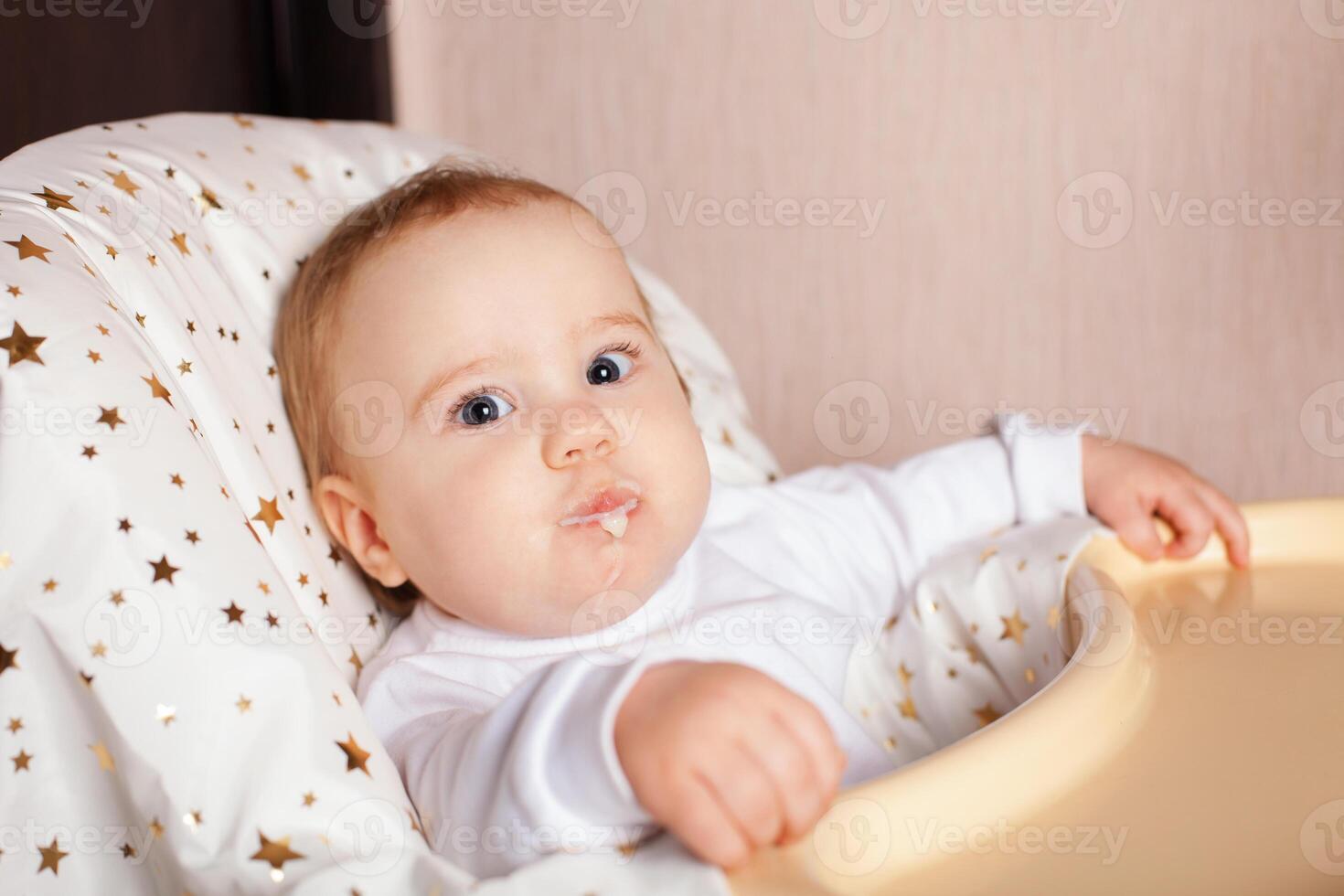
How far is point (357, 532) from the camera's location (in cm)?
81

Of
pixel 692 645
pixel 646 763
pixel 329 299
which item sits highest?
pixel 329 299

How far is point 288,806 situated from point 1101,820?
387 mm

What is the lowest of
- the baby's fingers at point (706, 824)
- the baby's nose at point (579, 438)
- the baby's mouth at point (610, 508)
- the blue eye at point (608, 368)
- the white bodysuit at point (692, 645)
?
the white bodysuit at point (692, 645)

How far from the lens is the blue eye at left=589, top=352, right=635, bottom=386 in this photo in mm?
790

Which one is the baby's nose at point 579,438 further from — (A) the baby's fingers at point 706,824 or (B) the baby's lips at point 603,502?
(A) the baby's fingers at point 706,824

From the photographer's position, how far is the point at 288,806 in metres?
0.51

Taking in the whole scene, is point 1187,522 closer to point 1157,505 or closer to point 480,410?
point 1157,505

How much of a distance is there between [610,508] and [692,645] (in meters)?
0.12

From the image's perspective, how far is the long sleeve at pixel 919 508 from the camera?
94 cm

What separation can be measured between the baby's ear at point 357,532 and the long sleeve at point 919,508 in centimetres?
32

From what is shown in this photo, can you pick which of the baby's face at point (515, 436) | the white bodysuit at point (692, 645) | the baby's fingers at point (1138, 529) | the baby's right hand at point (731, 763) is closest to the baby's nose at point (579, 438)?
the baby's face at point (515, 436)

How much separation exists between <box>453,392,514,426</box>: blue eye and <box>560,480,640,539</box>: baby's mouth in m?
0.09

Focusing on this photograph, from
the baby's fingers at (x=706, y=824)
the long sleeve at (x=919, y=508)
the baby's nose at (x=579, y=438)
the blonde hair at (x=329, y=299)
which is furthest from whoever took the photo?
the long sleeve at (x=919, y=508)

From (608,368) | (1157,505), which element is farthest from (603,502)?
(1157,505)
